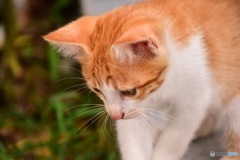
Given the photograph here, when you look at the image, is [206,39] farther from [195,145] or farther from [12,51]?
[12,51]

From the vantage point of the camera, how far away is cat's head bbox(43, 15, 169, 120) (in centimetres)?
106

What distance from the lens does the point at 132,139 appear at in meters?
1.37

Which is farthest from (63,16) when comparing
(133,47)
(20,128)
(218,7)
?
(133,47)

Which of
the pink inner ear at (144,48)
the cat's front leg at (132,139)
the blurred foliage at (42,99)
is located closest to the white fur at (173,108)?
the cat's front leg at (132,139)

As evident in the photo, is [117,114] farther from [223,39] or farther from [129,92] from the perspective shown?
[223,39]

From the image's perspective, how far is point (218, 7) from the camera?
54.1 inches

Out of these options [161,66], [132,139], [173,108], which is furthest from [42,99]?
[161,66]

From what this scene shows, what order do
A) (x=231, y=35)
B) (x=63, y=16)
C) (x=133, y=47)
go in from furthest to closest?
(x=63, y=16)
(x=231, y=35)
(x=133, y=47)

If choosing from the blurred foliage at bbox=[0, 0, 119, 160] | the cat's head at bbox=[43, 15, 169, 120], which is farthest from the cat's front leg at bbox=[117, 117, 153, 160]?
the blurred foliage at bbox=[0, 0, 119, 160]

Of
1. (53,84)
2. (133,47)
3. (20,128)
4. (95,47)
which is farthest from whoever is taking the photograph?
(53,84)

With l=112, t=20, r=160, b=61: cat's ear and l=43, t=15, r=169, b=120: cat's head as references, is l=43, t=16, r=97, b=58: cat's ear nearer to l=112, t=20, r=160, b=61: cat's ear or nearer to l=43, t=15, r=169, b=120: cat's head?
l=43, t=15, r=169, b=120: cat's head

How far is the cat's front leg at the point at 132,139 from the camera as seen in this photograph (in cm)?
136

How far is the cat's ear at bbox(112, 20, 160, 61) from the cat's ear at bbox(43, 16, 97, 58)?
130mm

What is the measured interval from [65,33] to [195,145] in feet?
2.61
